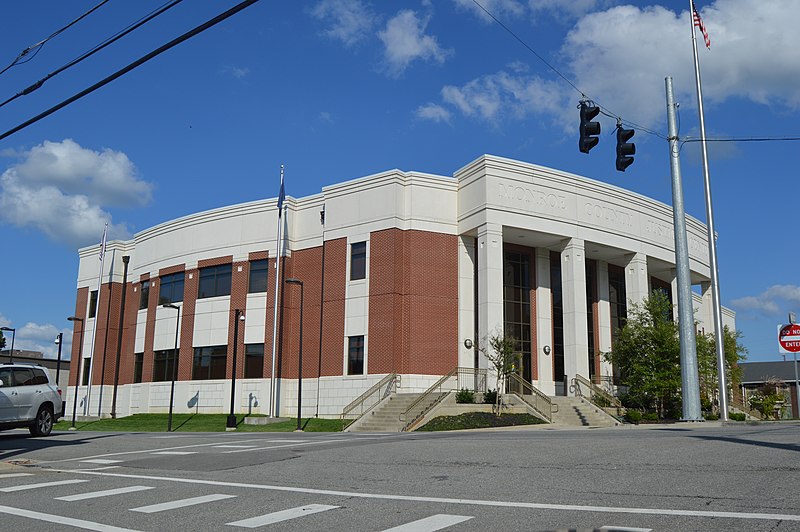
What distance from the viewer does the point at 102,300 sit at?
180 ft

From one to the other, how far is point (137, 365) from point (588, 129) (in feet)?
137

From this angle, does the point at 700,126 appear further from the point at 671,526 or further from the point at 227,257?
the point at 227,257

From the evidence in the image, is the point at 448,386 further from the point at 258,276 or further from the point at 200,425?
the point at 258,276

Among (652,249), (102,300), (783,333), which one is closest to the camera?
(783,333)

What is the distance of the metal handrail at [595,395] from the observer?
37000 millimetres

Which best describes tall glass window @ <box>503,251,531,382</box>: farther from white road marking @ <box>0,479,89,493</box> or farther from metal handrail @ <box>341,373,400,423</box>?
white road marking @ <box>0,479,89,493</box>

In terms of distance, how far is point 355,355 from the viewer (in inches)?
1559

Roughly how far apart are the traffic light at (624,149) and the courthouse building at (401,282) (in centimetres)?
1905

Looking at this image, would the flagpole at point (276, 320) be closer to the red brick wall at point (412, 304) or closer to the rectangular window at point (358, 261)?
the rectangular window at point (358, 261)

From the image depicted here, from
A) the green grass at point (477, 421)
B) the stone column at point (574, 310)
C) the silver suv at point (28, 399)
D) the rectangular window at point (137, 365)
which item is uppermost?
the stone column at point (574, 310)

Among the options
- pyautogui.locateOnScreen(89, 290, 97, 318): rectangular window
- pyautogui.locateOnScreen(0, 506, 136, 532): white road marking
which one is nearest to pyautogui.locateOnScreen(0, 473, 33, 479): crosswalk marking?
pyautogui.locateOnScreen(0, 506, 136, 532): white road marking

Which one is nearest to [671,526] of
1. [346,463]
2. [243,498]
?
[243,498]

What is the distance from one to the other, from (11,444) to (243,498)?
13254mm

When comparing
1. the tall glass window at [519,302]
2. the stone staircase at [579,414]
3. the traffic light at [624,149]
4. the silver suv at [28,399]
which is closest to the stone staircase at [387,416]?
the stone staircase at [579,414]
